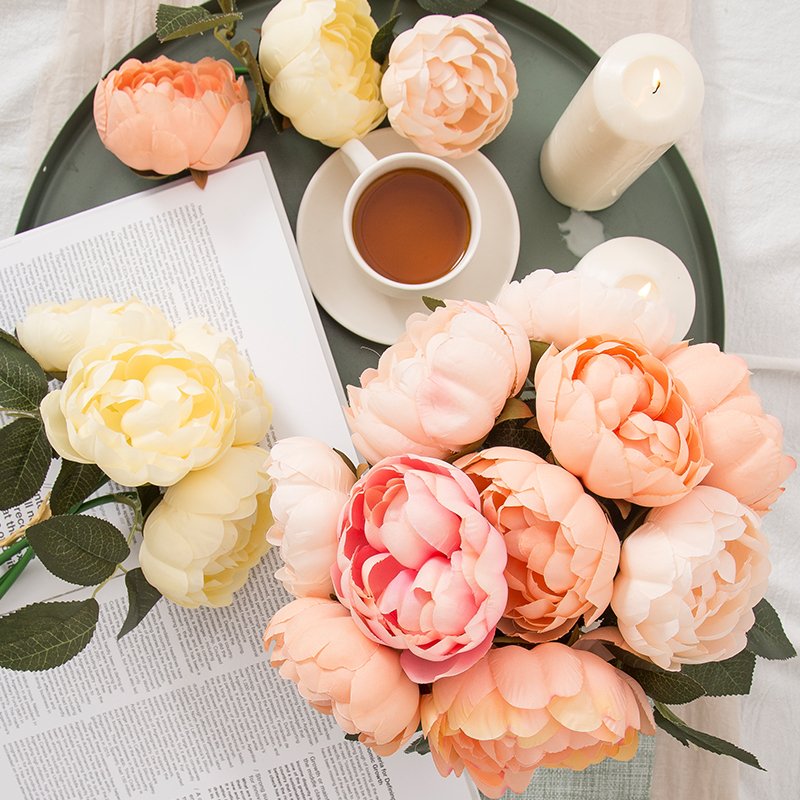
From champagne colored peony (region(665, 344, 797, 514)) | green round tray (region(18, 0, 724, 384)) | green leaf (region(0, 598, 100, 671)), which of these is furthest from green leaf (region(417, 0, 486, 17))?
green leaf (region(0, 598, 100, 671))

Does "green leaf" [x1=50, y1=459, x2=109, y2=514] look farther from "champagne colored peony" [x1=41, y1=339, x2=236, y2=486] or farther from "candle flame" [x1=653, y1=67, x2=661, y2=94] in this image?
"candle flame" [x1=653, y1=67, x2=661, y2=94]

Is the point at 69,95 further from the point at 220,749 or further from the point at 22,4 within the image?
the point at 220,749

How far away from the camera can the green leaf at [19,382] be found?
43 centimetres

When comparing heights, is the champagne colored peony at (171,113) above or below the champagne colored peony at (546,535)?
above

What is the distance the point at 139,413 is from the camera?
39 cm

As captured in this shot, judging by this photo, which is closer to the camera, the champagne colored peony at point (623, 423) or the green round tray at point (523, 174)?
the champagne colored peony at point (623, 423)

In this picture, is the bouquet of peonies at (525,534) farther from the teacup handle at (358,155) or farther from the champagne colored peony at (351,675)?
the teacup handle at (358,155)

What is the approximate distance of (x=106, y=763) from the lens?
0.55m

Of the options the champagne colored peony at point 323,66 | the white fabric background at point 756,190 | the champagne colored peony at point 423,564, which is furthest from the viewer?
the white fabric background at point 756,190

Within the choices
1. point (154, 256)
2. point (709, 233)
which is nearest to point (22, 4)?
point (154, 256)

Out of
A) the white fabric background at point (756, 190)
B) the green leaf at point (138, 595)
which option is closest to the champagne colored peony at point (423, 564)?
the green leaf at point (138, 595)

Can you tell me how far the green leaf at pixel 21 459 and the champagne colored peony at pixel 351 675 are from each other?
0.22m

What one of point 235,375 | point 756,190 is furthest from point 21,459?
point 756,190

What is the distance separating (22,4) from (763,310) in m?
0.70
